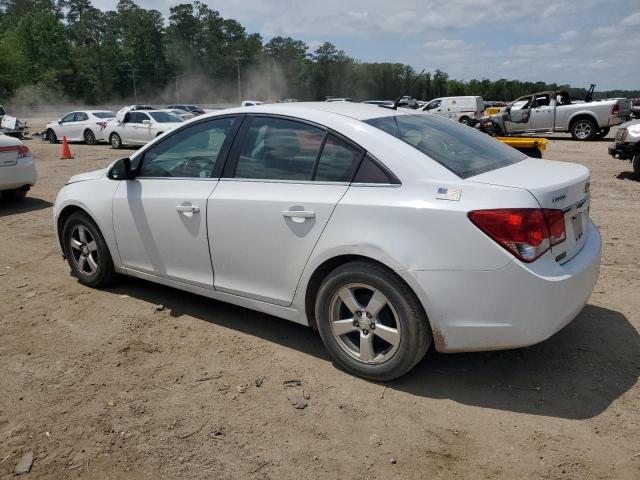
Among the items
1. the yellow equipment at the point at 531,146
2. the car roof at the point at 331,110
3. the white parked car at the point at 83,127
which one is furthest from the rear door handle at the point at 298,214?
the white parked car at the point at 83,127

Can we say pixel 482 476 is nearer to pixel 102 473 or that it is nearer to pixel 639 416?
pixel 639 416

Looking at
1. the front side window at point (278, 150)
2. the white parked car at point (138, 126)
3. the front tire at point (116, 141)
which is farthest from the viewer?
the front tire at point (116, 141)

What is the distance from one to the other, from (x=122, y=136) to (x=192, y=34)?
337ft

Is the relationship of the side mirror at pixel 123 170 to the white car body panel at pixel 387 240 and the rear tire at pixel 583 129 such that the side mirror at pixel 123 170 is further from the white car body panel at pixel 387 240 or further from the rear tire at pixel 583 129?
the rear tire at pixel 583 129

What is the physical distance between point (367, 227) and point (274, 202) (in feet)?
2.34

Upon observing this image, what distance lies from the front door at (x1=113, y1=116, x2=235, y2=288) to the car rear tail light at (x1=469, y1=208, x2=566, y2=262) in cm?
195

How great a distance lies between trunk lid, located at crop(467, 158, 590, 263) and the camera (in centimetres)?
285

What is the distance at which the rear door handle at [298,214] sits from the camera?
3232mm

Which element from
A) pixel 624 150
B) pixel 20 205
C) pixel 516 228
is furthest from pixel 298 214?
pixel 624 150

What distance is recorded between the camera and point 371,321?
310 centimetres

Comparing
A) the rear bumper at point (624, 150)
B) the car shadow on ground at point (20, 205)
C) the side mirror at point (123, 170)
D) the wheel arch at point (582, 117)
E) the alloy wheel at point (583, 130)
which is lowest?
the car shadow on ground at point (20, 205)

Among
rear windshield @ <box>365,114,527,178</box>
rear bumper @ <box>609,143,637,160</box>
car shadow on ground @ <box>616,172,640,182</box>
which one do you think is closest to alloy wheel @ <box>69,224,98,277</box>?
rear windshield @ <box>365,114,527,178</box>

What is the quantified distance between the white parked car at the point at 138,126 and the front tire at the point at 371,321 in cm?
1713

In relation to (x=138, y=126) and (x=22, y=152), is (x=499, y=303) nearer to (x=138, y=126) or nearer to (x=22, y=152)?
(x=22, y=152)
